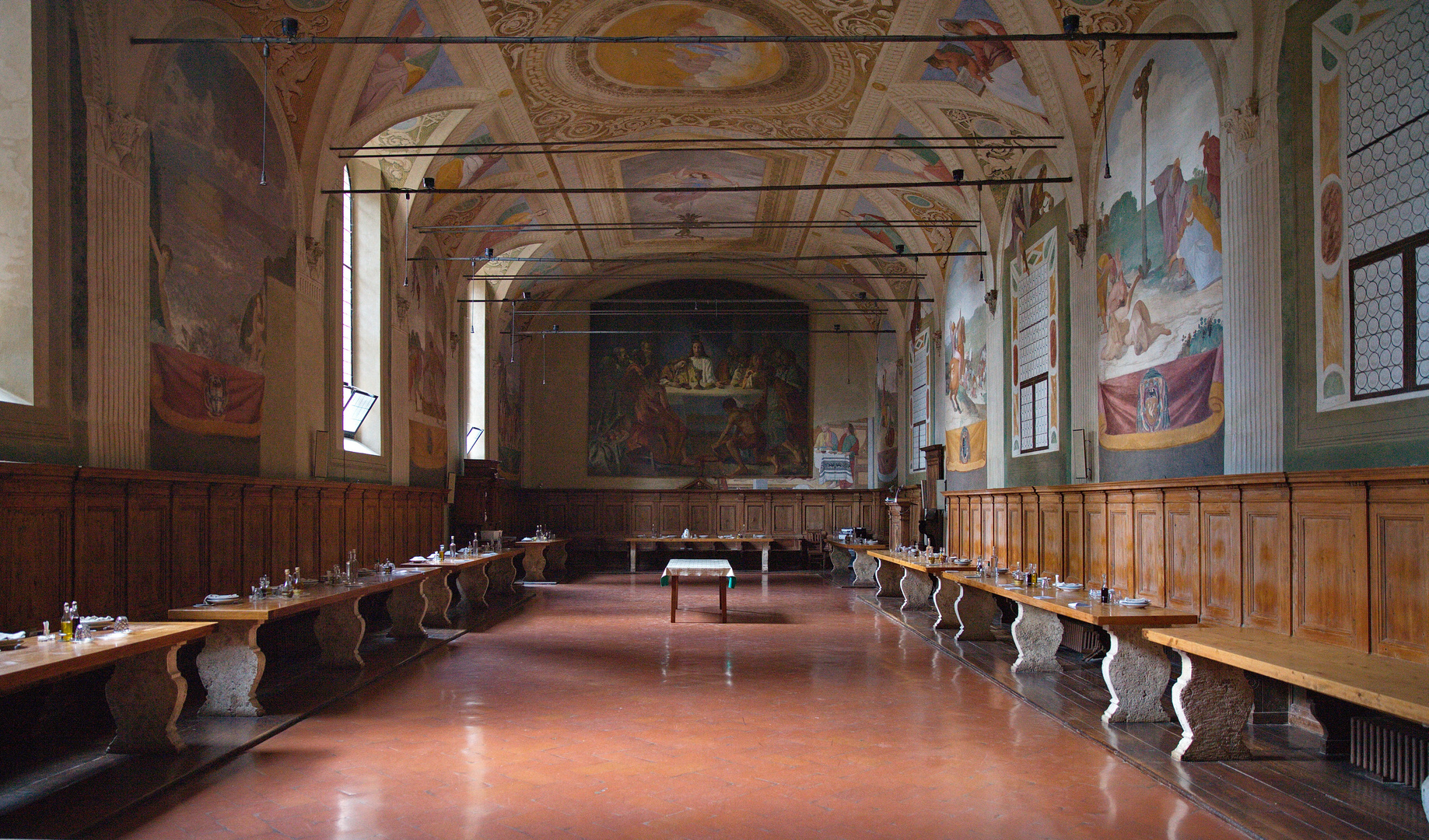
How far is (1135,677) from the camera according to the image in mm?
7332

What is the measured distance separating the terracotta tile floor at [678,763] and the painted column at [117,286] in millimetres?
3036

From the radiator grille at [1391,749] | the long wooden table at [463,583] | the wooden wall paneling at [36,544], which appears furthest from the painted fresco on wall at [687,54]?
the radiator grille at [1391,749]

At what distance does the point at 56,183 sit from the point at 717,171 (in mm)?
13129

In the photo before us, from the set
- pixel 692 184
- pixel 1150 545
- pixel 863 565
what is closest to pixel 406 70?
pixel 692 184

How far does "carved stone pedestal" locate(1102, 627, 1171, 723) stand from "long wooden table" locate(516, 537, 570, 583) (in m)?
14.5

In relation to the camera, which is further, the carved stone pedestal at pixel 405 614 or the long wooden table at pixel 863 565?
the long wooden table at pixel 863 565

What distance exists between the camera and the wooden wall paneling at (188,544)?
8.60m

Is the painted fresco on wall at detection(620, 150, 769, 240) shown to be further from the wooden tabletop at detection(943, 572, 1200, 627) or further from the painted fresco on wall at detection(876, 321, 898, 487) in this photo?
the wooden tabletop at detection(943, 572, 1200, 627)

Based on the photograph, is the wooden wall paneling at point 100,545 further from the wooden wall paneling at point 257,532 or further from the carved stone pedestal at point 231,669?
the wooden wall paneling at point 257,532

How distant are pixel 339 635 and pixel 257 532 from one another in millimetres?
1583

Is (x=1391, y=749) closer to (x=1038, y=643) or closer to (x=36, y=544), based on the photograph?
(x=1038, y=643)

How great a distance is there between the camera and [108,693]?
6371mm

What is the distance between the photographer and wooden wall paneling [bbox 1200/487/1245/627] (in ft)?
26.2

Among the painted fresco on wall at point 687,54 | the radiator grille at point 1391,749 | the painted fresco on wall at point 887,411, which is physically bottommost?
the radiator grille at point 1391,749
